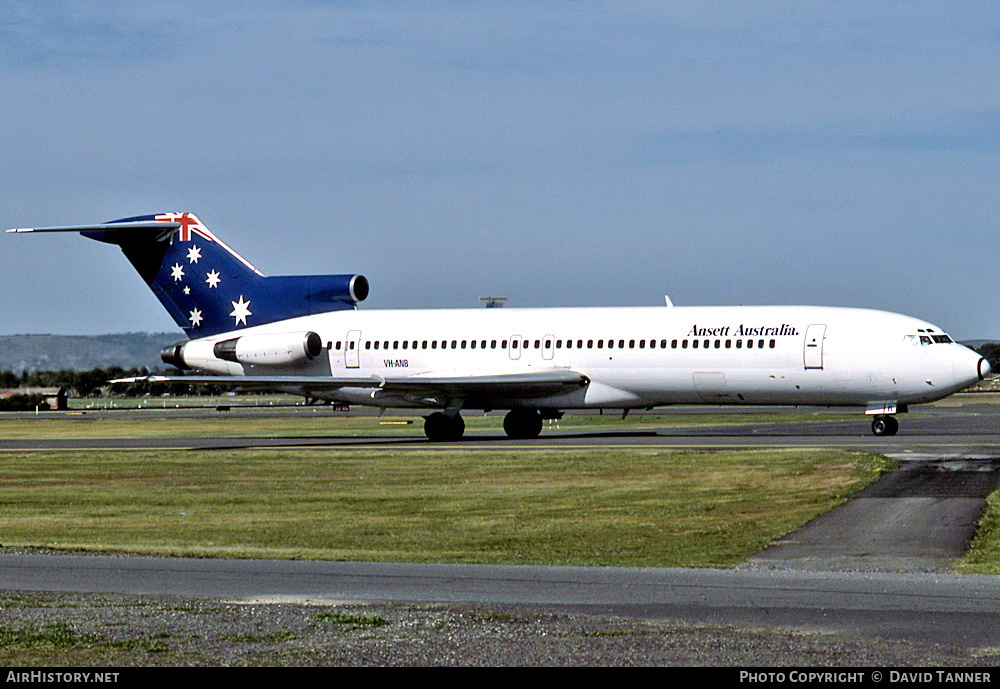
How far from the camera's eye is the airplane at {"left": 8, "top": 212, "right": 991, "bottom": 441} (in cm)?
3878

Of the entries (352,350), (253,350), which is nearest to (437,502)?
(352,350)

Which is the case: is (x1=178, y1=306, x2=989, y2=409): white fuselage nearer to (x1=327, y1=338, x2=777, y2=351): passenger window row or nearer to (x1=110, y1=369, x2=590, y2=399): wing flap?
(x1=327, y1=338, x2=777, y2=351): passenger window row

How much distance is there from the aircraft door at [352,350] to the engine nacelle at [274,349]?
98 cm

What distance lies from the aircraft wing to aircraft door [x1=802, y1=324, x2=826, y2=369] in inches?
270

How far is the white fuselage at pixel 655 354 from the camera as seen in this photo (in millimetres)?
38469

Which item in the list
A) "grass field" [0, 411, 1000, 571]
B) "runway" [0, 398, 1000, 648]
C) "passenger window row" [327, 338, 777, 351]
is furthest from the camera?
"passenger window row" [327, 338, 777, 351]

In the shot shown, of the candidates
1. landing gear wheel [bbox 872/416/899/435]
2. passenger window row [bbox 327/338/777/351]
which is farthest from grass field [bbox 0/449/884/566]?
landing gear wheel [bbox 872/416/899/435]

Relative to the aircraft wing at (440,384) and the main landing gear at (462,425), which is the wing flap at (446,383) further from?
the main landing gear at (462,425)

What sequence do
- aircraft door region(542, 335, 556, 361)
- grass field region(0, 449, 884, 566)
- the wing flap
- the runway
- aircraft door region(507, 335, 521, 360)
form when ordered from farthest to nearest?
1. aircraft door region(507, 335, 521, 360)
2. aircraft door region(542, 335, 556, 361)
3. the wing flap
4. grass field region(0, 449, 884, 566)
5. the runway

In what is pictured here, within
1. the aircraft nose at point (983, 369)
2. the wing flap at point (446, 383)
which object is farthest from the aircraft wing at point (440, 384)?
the aircraft nose at point (983, 369)
